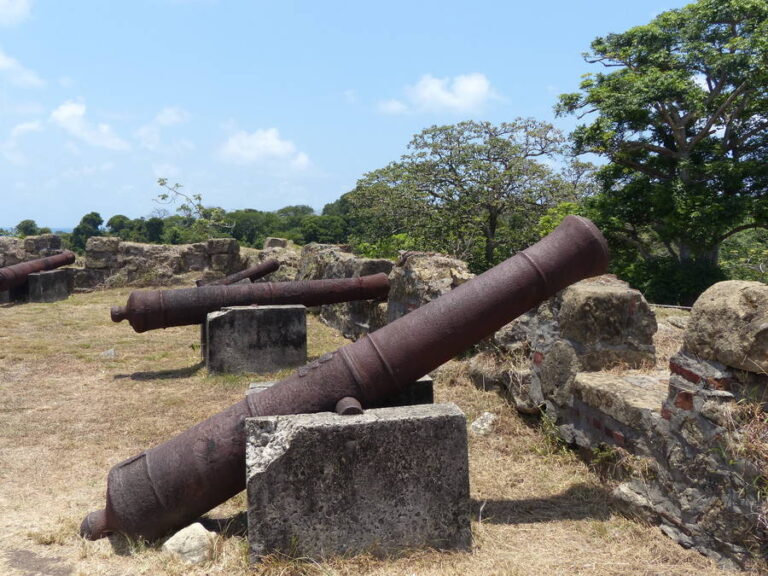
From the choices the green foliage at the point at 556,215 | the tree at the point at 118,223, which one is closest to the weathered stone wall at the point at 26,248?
the green foliage at the point at 556,215

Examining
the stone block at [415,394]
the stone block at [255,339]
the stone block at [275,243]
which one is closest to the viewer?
the stone block at [415,394]

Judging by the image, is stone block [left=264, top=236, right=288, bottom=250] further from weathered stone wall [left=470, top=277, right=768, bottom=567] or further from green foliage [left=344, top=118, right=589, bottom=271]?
weathered stone wall [left=470, top=277, right=768, bottom=567]

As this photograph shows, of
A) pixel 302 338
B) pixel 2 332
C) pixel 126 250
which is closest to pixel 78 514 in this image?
pixel 302 338

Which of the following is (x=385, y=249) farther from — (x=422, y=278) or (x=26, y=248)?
(x=26, y=248)

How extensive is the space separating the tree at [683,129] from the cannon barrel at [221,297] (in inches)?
449

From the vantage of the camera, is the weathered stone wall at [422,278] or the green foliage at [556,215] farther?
the green foliage at [556,215]

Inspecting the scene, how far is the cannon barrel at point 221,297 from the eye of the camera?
7582 mm

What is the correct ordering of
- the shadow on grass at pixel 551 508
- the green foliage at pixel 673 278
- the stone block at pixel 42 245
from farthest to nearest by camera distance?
the stone block at pixel 42 245
the green foliage at pixel 673 278
the shadow on grass at pixel 551 508

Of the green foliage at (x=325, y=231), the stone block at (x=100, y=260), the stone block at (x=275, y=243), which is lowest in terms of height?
the stone block at (x=100, y=260)

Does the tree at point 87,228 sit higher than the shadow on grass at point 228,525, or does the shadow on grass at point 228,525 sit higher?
the tree at point 87,228

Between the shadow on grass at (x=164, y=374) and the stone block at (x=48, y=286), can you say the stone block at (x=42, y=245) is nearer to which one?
the stone block at (x=48, y=286)

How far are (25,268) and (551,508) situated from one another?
1394 centimetres

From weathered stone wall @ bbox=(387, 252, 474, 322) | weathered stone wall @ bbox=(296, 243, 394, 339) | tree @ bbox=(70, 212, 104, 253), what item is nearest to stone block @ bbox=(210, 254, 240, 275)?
weathered stone wall @ bbox=(296, 243, 394, 339)

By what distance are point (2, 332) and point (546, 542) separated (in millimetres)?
10230
